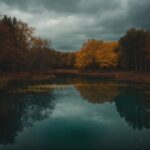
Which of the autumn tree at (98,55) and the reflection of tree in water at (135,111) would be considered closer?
the reflection of tree in water at (135,111)

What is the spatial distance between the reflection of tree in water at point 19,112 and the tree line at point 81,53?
23851 mm

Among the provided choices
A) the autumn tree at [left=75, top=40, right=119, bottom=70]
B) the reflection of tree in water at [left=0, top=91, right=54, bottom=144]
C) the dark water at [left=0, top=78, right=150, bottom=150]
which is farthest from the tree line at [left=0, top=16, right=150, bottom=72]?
the dark water at [left=0, top=78, right=150, bottom=150]

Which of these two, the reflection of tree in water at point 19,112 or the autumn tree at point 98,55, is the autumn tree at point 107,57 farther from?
the reflection of tree in water at point 19,112

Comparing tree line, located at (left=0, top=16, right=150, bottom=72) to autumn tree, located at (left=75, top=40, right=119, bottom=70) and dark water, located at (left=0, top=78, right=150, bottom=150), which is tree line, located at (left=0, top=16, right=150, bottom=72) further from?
dark water, located at (left=0, top=78, right=150, bottom=150)

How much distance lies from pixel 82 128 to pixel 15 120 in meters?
6.19

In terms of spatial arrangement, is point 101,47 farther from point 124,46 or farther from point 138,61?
point 138,61

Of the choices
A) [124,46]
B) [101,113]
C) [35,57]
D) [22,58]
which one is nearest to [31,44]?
[35,57]

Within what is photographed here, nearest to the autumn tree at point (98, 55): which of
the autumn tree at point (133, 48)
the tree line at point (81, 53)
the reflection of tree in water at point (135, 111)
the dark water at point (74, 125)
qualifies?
the tree line at point (81, 53)

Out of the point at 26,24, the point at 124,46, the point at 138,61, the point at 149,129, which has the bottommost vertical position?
the point at 149,129

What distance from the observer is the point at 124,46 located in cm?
7475

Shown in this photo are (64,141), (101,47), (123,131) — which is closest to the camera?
(64,141)

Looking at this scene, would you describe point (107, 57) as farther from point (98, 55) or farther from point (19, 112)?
point (19, 112)

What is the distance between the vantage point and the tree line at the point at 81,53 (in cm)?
5719

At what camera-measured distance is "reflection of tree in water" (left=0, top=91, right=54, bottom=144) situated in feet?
55.4
